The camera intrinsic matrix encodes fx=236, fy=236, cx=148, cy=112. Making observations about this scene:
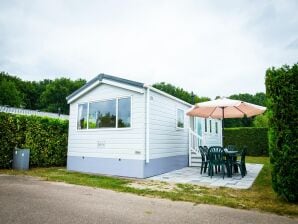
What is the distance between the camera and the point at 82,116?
10.5 meters

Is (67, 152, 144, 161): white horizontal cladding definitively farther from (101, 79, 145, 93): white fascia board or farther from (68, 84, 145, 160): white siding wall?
(101, 79, 145, 93): white fascia board

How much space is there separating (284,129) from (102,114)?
6.69 meters

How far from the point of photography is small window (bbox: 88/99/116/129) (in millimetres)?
9289

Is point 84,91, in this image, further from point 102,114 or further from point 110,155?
point 110,155

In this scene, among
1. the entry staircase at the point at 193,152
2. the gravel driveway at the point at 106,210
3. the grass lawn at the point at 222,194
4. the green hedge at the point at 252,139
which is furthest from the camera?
the green hedge at the point at 252,139

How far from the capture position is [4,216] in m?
3.71

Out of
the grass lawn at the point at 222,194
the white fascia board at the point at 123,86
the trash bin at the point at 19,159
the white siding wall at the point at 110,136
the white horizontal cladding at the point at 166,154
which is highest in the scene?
the white fascia board at the point at 123,86

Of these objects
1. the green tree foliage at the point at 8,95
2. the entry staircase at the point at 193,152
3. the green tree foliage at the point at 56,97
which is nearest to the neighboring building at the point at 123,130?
the entry staircase at the point at 193,152

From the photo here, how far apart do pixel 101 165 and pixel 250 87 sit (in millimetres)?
35780

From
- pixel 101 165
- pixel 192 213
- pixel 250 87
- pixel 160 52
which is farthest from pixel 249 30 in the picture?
pixel 250 87

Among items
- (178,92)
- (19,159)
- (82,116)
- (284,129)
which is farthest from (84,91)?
(178,92)

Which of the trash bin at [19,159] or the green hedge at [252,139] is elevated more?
the green hedge at [252,139]

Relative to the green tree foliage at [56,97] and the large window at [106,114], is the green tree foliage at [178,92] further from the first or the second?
the large window at [106,114]

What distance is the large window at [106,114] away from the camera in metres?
8.93
